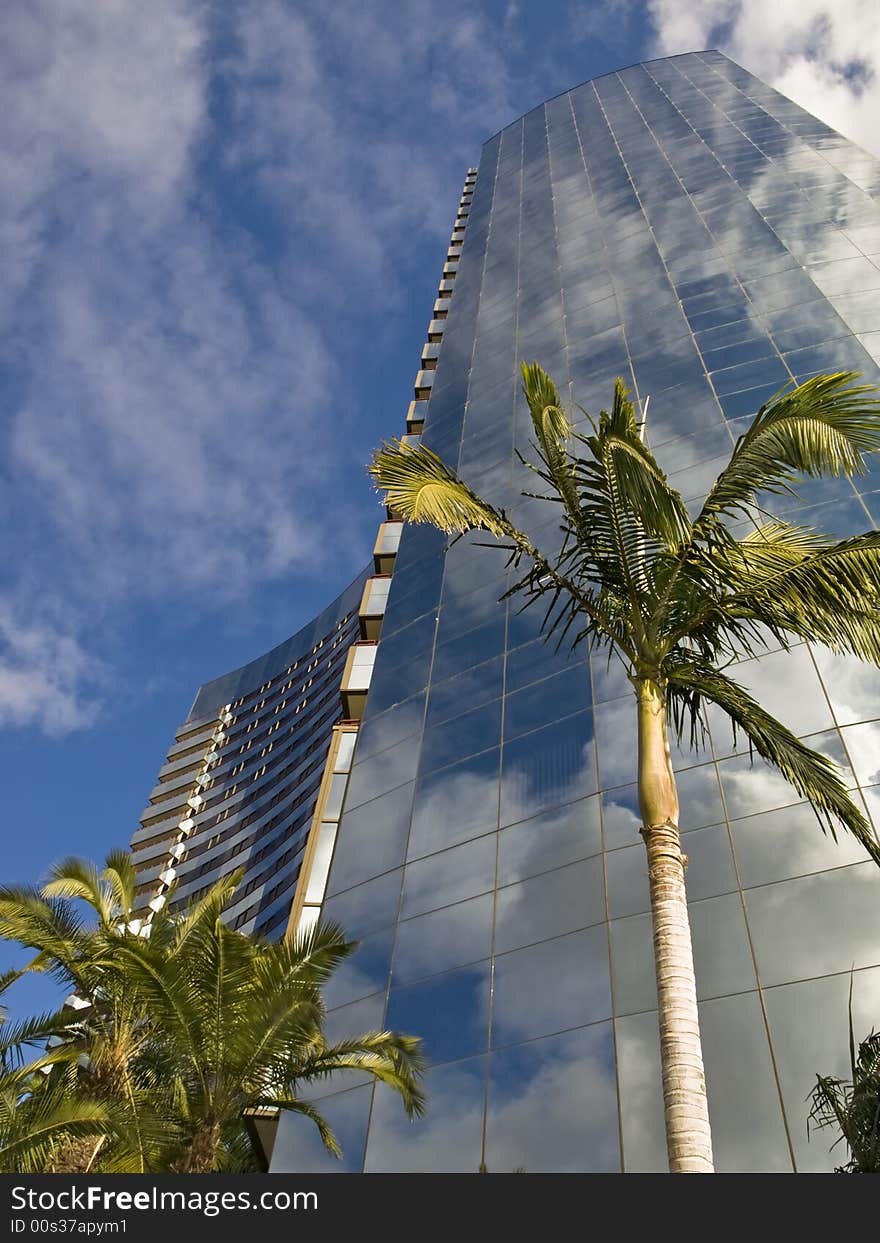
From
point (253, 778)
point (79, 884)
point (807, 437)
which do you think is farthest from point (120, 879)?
point (253, 778)

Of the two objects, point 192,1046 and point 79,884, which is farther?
point 79,884

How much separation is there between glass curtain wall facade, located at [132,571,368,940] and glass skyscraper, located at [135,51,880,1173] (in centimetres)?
4432

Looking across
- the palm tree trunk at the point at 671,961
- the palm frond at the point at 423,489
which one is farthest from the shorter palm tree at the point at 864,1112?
the palm frond at the point at 423,489

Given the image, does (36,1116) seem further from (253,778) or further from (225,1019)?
(253,778)

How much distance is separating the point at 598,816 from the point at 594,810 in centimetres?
17

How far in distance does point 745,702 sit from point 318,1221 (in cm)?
613

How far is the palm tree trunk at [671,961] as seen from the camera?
6.83 meters

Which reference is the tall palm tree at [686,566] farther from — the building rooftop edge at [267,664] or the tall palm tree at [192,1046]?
the building rooftop edge at [267,664]

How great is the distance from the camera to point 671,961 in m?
7.66

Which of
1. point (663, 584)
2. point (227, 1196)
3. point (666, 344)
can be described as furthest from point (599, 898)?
point (666, 344)

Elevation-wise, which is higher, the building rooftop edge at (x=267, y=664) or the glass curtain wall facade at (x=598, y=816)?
the building rooftop edge at (x=267, y=664)

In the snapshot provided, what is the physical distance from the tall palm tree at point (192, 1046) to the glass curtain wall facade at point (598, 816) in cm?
203

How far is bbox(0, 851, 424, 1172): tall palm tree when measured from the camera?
11.9m

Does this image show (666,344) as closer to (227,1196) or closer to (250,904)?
(227,1196)
